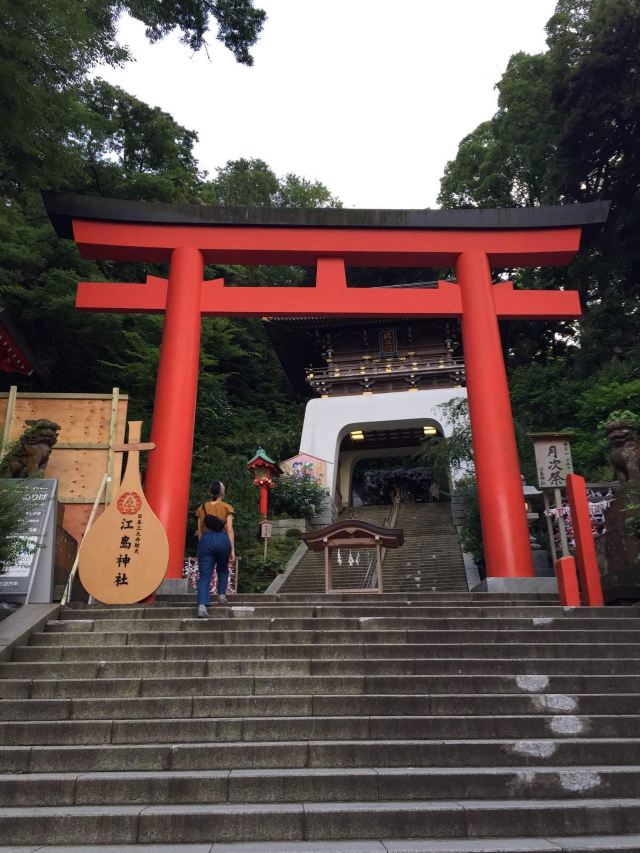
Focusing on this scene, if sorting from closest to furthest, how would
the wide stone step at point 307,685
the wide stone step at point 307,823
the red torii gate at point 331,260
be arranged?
1. the wide stone step at point 307,823
2. the wide stone step at point 307,685
3. the red torii gate at point 331,260

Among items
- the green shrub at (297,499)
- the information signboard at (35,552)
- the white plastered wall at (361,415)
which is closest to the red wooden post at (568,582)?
the information signboard at (35,552)

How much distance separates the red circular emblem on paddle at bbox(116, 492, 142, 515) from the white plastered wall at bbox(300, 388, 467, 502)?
1108 centimetres

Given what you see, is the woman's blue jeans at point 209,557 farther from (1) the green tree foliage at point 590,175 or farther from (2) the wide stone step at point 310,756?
(1) the green tree foliage at point 590,175

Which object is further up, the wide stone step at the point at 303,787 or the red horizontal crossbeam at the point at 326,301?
the red horizontal crossbeam at the point at 326,301

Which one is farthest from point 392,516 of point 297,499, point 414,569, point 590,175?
point 590,175

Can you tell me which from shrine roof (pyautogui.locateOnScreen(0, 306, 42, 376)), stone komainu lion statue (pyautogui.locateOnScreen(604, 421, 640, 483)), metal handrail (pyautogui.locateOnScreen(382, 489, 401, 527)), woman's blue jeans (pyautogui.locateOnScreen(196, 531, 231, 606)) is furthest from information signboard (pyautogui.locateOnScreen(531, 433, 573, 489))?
metal handrail (pyautogui.locateOnScreen(382, 489, 401, 527))

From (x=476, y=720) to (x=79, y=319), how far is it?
12.6 meters

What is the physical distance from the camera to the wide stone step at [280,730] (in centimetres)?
357

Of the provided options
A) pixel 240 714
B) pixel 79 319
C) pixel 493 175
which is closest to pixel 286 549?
pixel 79 319

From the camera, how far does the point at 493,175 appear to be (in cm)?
2450

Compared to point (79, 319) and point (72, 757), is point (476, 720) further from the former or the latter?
point (79, 319)

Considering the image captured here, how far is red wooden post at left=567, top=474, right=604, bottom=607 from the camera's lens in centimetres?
608

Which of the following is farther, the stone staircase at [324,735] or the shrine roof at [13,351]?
the shrine roof at [13,351]

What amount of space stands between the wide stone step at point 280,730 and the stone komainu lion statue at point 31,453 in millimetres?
3799
